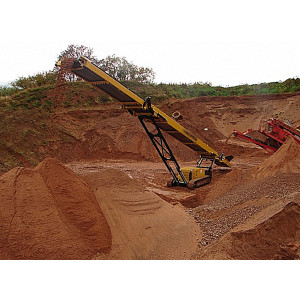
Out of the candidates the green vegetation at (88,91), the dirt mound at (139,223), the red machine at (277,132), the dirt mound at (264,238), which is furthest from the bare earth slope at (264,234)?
the green vegetation at (88,91)

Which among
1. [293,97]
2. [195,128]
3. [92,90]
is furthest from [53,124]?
[293,97]

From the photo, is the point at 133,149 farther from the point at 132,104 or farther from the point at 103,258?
the point at 103,258

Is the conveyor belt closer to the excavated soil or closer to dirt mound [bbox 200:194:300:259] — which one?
the excavated soil

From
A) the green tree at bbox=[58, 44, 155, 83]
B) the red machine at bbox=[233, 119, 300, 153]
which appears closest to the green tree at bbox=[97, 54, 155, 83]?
the green tree at bbox=[58, 44, 155, 83]

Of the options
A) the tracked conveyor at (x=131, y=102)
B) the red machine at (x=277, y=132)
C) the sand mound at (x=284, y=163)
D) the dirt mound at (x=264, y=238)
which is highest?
the tracked conveyor at (x=131, y=102)

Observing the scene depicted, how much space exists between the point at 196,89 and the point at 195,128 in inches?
317

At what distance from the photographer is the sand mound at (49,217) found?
154 inches

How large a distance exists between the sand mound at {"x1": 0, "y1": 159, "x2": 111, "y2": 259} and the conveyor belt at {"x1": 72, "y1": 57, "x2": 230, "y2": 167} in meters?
2.76

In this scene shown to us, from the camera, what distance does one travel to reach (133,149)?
64.5 feet

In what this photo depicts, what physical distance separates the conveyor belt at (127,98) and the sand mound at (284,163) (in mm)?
2522

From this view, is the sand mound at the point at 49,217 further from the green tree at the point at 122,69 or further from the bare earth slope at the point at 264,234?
the green tree at the point at 122,69

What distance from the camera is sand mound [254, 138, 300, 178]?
862 cm

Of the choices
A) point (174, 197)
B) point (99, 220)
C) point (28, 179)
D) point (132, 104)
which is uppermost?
point (132, 104)

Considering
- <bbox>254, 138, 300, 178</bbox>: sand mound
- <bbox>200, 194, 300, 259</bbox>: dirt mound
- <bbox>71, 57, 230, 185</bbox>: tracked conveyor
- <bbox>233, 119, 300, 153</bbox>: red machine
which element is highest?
<bbox>71, 57, 230, 185</bbox>: tracked conveyor
